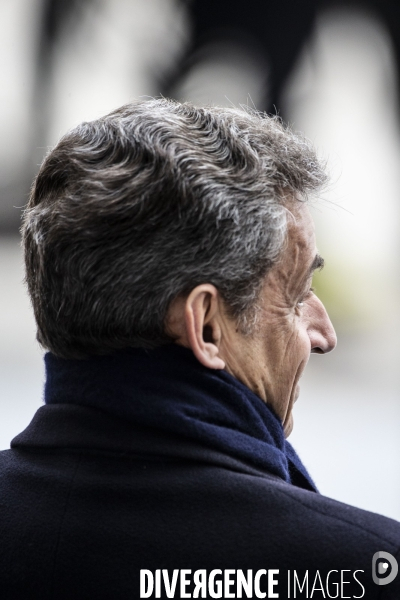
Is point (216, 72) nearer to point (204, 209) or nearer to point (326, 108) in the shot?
point (326, 108)

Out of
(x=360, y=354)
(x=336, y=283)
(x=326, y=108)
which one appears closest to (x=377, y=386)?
(x=360, y=354)

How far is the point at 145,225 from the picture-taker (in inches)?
29.6

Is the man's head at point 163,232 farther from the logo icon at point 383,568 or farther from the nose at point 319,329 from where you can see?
the logo icon at point 383,568

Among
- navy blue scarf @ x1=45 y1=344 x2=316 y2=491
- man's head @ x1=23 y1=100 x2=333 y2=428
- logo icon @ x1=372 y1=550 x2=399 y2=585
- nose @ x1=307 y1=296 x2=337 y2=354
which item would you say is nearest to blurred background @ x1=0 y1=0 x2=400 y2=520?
nose @ x1=307 y1=296 x2=337 y2=354

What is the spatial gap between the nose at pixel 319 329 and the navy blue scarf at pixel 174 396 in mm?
191

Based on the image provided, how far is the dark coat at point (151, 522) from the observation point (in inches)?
27.1

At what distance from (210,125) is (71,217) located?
21 cm

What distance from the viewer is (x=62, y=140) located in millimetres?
860

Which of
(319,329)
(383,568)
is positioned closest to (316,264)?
(319,329)

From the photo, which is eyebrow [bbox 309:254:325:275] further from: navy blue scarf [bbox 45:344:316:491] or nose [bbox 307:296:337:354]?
navy blue scarf [bbox 45:344:316:491]

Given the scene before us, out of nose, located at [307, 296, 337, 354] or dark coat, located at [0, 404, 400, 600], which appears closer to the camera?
dark coat, located at [0, 404, 400, 600]

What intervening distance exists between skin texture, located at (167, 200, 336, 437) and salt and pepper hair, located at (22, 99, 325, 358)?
17 mm

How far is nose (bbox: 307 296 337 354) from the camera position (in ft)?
3.18

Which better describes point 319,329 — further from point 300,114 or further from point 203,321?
point 300,114
